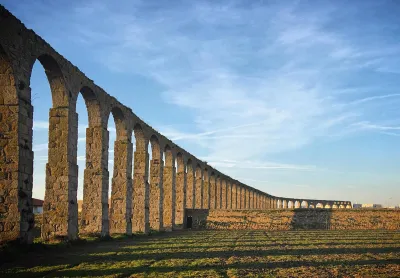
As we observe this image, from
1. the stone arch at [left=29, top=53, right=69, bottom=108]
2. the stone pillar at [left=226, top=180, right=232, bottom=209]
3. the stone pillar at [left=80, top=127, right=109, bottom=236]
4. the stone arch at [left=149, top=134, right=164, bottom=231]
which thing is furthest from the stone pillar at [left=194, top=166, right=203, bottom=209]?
the stone arch at [left=29, top=53, right=69, bottom=108]

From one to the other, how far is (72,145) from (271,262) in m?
9.16

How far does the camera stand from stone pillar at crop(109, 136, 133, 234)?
72.0 feet

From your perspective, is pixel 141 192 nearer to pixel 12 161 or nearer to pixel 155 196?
pixel 155 196

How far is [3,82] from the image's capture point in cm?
1281

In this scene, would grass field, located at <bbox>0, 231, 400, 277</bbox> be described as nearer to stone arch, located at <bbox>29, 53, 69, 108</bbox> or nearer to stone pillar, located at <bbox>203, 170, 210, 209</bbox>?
stone arch, located at <bbox>29, 53, 69, 108</bbox>

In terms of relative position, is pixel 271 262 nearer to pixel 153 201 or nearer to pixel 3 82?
pixel 3 82

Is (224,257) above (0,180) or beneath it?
beneath

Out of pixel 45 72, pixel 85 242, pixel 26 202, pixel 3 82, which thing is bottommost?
pixel 85 242

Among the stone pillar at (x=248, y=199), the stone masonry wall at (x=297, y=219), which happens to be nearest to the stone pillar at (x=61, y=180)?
the stone masonry wall at (x=297, y=219)

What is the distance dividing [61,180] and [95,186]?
124 inches

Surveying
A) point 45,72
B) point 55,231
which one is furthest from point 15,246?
point 45,72

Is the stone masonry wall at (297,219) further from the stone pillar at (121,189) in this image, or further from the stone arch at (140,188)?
the stone pillar at (121,189)

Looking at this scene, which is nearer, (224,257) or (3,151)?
(224,257)

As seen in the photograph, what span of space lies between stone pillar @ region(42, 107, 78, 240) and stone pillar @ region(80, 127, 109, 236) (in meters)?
2.52
